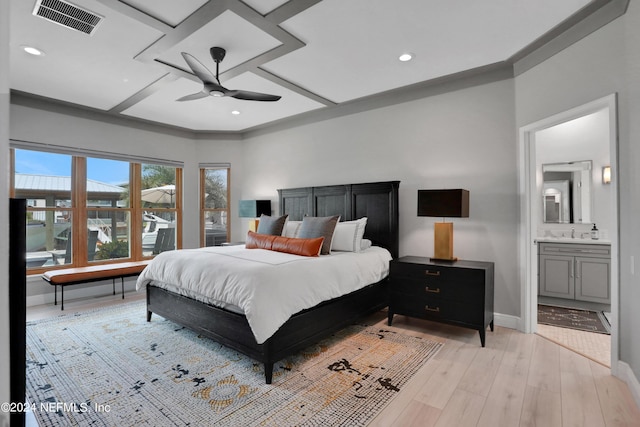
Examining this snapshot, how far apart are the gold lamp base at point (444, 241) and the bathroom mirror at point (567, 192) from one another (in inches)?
91.6

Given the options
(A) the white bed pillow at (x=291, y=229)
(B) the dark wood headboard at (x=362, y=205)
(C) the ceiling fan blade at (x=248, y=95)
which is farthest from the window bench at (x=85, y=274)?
(C) the ceiling fan blade at (x=248, y=95)

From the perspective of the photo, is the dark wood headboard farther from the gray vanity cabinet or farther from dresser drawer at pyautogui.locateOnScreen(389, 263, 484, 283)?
the gray vanity cabinet

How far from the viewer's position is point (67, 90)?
4.00m

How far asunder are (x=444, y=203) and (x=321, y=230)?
4.52ft

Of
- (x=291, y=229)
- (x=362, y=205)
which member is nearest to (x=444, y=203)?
(x=362, y=205)

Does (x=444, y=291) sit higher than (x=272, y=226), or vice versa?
(x=272, y=226)

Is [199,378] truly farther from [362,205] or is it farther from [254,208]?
[254,208]

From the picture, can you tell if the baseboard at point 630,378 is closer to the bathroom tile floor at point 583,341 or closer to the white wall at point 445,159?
the bathroom tile floor at point 583,341

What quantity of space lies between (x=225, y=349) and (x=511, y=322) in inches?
117

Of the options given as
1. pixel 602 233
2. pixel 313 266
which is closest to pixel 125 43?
pixel 313 266

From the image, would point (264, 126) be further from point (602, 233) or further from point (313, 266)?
point (602, 233)

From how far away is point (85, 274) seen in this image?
427 cm

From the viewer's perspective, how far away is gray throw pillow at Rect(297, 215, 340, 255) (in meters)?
3.58

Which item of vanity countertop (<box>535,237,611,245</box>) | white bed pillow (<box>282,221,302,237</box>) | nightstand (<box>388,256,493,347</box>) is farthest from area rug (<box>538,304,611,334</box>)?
white bed pillow (<box>282,221,302,237</box>)
